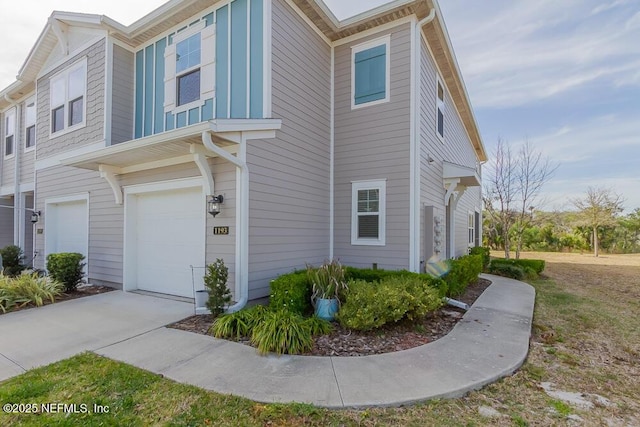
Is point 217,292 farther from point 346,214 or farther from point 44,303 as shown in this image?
point 44,303

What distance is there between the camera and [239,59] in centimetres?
617

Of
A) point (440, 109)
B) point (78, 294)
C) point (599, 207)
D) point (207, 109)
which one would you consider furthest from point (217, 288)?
point (599, 207)

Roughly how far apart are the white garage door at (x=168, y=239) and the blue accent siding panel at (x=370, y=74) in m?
4.30

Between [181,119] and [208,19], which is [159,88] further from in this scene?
[208,19]

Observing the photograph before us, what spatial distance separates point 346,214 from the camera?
753 centimetres

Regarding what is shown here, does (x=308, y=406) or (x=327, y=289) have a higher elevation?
(x=327, y=289)

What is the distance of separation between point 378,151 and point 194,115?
13.4 feet

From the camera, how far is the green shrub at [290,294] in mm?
5071

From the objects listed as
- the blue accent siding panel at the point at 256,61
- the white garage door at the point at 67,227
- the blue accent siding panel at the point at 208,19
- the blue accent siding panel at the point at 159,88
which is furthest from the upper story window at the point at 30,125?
the blue accent siding panel at the point at 256,61

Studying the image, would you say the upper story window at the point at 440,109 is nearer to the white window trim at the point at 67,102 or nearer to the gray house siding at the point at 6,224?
the white window trim at the point at 67,102

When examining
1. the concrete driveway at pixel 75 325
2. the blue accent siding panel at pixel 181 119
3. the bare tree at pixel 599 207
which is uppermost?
the blue accent siding panel at pixel 181 119

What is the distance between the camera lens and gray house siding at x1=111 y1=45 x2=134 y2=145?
7.84 metres

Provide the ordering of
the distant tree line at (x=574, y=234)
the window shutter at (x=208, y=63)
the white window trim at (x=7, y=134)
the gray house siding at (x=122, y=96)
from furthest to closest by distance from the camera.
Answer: the distant tree line at (x=574, y=234), the white window trim at (x=7, y=134), the gray house siding at (x=122, y=96), the window shutter at (x=208, y=63)

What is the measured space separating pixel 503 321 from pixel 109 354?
5990mm
